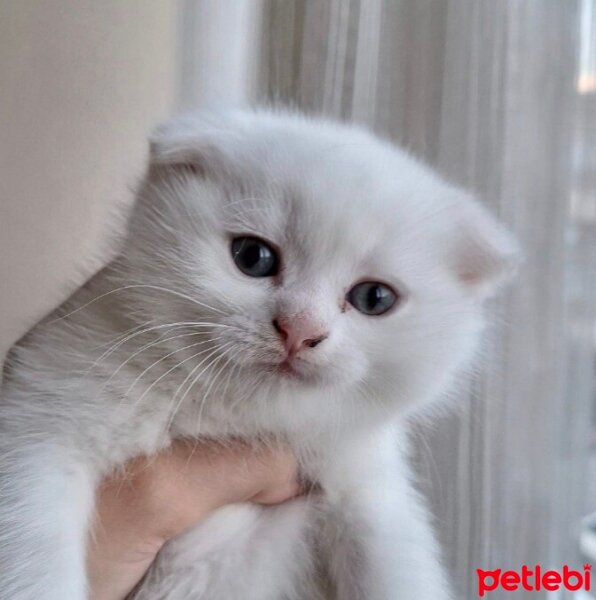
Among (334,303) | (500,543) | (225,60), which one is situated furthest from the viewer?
(225,60)

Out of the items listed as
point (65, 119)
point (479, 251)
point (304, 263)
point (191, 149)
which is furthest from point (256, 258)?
point (65, 119)

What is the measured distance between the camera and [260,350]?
2.30 ft

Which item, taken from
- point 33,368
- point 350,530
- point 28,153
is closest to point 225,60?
point 28,153

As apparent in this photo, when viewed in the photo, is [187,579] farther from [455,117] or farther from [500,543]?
[455,117]

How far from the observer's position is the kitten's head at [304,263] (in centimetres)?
72

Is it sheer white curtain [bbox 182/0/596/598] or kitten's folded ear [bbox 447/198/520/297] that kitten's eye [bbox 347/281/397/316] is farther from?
sheer white curtain [bbox 182/0/596/598]

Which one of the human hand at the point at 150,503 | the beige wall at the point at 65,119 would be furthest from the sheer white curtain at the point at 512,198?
the beige wall at the point at 65,119

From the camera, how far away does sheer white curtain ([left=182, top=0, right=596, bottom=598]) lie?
92cm

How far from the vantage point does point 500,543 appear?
3.55 ft

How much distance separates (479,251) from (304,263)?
0.91ft

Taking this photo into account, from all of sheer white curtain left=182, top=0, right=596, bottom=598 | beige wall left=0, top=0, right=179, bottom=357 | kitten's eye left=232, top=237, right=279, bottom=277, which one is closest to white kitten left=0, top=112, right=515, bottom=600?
kitten's eye left=232, top=237, right=279, bottom=277

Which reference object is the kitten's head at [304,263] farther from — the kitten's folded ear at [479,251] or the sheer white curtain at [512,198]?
the sheer white curtain at [512,198]

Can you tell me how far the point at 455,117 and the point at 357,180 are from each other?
1.37 ft

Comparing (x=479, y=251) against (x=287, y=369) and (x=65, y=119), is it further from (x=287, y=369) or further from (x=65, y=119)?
(x=65, y=119)
